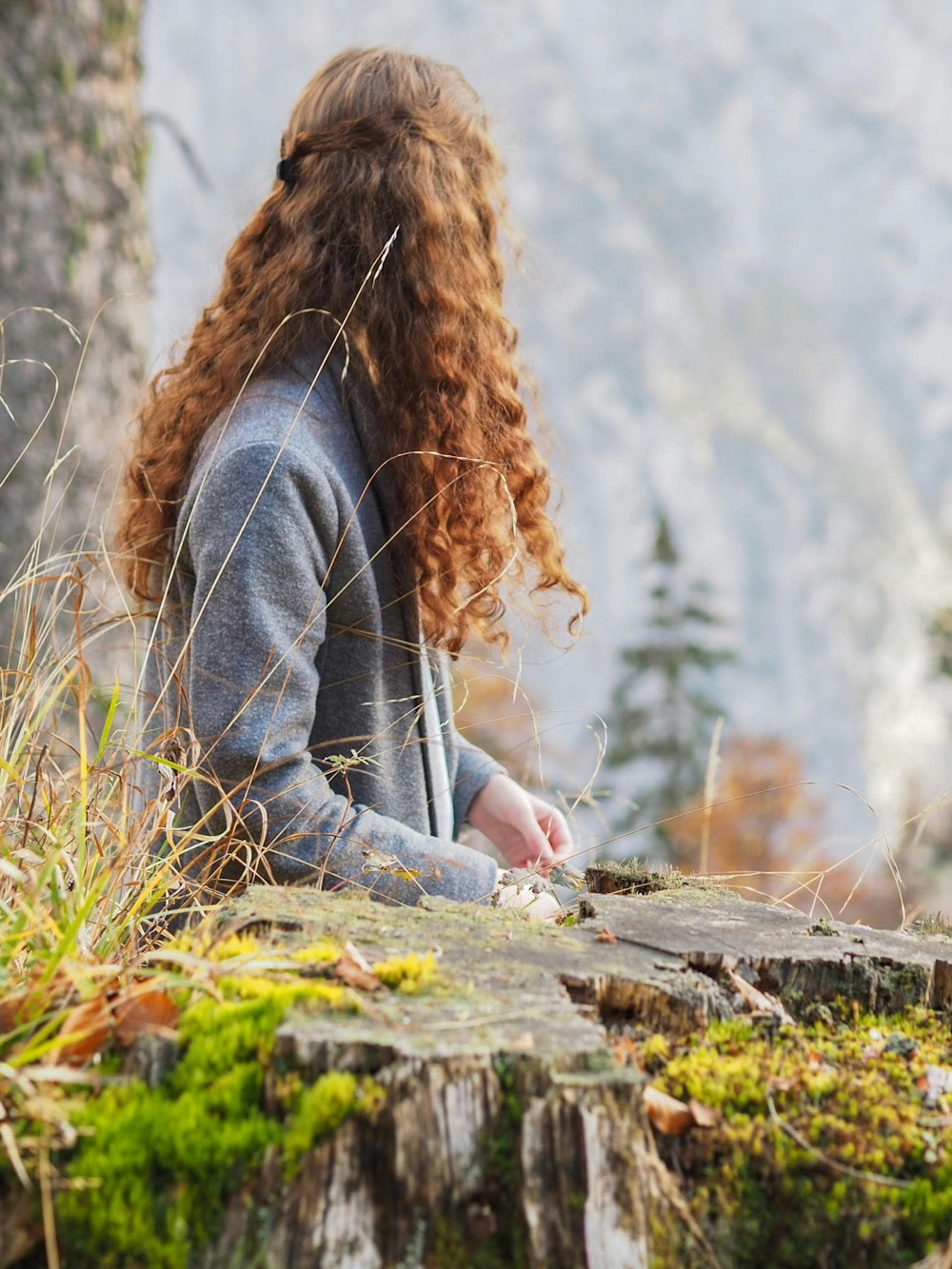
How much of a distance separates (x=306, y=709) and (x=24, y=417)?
3.49 m

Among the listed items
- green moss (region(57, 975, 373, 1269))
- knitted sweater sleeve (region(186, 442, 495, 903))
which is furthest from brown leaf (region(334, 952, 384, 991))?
knitted sweater sleeve (region(186, 442, 495, 903))

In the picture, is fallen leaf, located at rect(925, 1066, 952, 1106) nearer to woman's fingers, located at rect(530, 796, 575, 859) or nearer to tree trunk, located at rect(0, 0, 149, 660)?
woman's fingers, located at rect(530, 796, 575, 859)

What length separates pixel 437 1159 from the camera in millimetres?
1034

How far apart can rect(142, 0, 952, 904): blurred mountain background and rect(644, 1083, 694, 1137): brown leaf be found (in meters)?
40.2

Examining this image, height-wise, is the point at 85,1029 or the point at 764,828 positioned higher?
the point at 764,828

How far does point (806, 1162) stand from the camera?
1.12 metres

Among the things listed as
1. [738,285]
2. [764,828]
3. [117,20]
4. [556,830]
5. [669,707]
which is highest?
[738,285]

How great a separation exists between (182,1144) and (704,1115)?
0.56m

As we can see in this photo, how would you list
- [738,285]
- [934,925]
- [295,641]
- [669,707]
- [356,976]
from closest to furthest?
1. [356,976]
2. [934,925]
3. [295,641]
4. [669,707]
5. [738,285]

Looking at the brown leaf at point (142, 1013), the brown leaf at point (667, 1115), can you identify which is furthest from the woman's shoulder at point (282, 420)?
the brown leaf at point (667, 1115)

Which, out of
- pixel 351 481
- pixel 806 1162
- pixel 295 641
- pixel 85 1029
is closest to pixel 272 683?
pixel 295 641

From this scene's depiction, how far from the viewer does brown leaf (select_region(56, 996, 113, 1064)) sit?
111cm

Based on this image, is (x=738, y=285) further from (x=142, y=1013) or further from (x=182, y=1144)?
(x=182, y=1144)

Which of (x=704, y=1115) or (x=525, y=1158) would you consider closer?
(x=525, y=1158)
